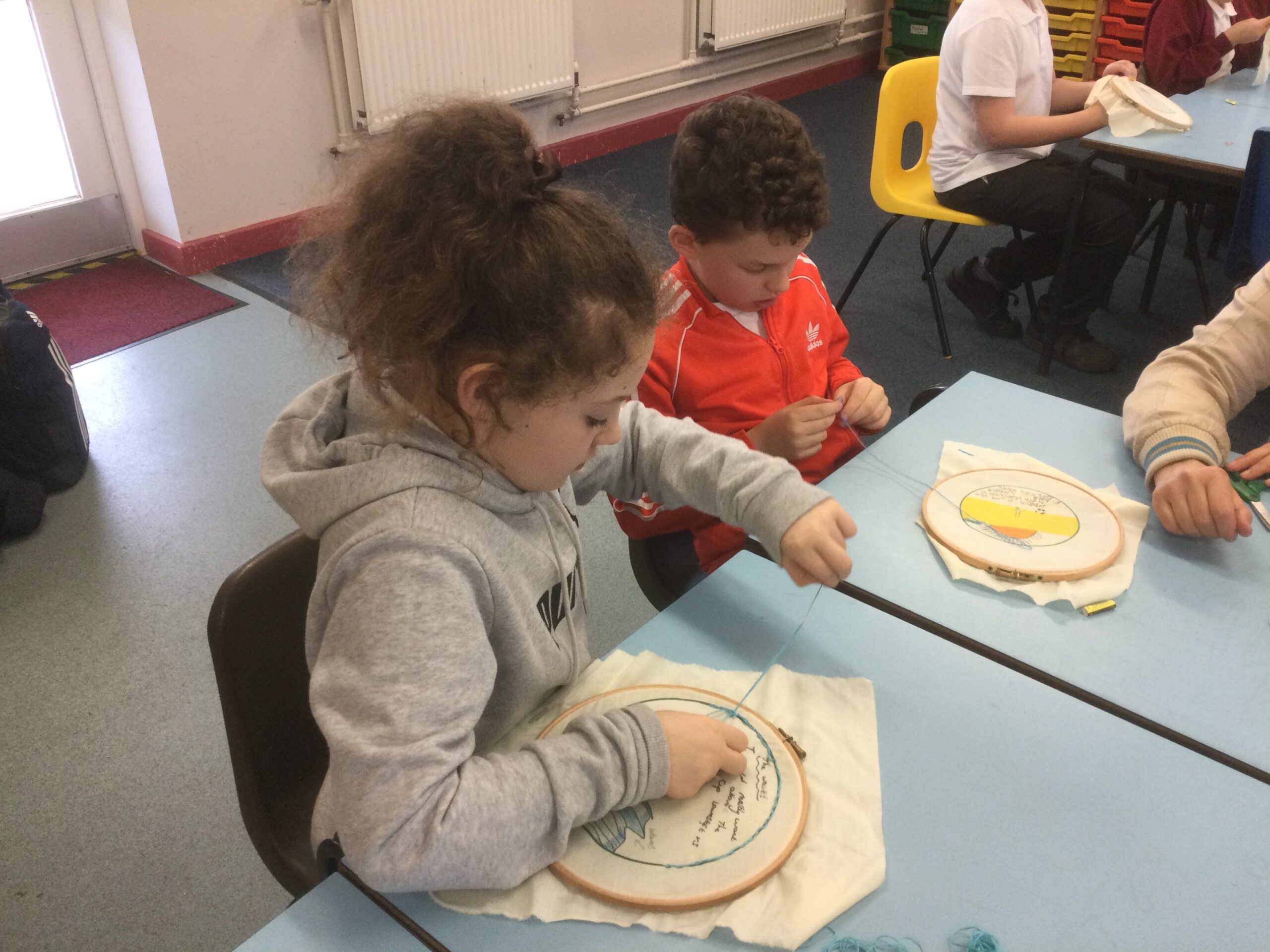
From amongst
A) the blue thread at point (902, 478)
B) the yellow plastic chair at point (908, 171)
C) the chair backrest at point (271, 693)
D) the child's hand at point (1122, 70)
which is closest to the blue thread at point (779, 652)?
the blue thread at point (902, 478)

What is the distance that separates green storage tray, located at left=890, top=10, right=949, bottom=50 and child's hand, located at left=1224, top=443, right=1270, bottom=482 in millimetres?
4685

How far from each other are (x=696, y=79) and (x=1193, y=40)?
225 centimetres

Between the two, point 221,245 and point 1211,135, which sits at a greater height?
point 1211,135

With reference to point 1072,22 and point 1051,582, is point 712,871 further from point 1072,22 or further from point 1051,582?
point 1072,22

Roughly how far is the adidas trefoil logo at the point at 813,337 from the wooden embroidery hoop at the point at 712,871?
744 millimetres

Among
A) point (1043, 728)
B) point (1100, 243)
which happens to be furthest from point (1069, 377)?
point (1043, 728)

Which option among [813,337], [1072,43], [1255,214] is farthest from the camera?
[1072,43]

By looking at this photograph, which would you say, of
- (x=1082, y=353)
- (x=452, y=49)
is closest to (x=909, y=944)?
(x=1082, y=353)

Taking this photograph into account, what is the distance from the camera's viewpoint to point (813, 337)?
4.82 feet

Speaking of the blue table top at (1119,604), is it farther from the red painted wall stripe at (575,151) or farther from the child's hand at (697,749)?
the red painted wall stripe at (575,151)

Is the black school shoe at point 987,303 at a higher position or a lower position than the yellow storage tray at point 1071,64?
lower

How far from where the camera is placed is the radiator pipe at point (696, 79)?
13.8 ft

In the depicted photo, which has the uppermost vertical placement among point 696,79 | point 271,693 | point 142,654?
point 271,693

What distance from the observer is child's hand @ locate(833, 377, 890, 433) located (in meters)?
1.37
